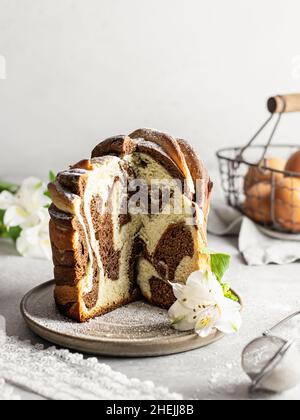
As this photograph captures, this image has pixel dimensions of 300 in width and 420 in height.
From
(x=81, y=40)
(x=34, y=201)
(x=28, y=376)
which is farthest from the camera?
(x=81, y=40)

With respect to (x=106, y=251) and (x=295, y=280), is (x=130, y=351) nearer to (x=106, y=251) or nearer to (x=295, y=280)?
(x=106, y=251)

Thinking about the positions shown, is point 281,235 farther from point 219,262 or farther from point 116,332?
point 116,332

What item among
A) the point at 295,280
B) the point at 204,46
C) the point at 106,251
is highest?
the point at 204,46

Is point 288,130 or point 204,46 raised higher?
point 204,46

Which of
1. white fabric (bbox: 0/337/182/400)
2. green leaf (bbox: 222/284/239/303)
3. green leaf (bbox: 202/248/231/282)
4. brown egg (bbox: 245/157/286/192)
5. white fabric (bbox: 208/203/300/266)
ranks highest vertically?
brown egg (bbox: 245/157/286/192)

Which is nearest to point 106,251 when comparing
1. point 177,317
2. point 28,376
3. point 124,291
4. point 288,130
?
point 124,291

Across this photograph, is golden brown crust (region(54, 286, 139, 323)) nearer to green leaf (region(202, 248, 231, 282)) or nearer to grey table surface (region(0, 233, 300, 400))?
grey table surface (region(0, 233, 300, 400))

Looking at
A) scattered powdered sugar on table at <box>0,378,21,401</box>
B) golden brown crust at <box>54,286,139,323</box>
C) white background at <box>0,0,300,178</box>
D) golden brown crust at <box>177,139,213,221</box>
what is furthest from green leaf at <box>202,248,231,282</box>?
white background at <box>0,0,300,178</box>
